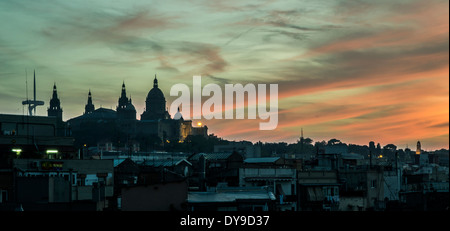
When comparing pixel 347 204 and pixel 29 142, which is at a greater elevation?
pixel 29 142

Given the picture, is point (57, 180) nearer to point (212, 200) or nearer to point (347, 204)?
point (212, 200)

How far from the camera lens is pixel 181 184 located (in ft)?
87.8
